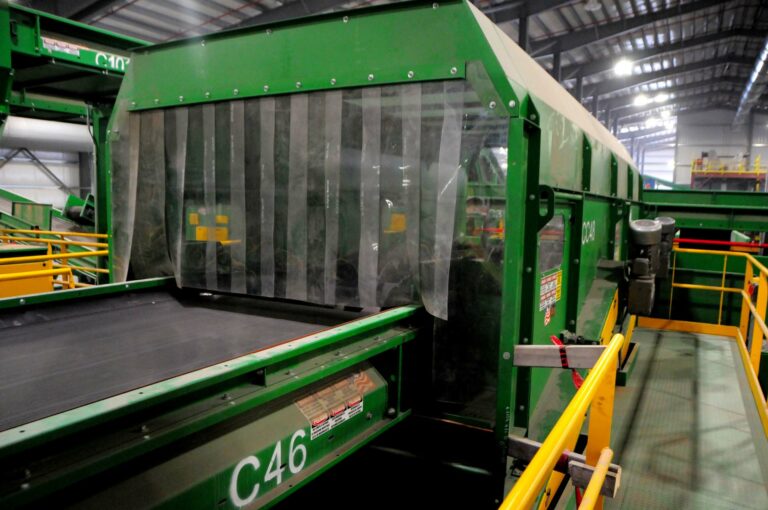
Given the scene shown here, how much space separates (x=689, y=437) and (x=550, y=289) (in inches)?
91.9

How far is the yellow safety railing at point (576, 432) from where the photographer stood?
4.14 feet

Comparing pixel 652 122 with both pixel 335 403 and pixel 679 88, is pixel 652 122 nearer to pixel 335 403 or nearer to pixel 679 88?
pixel 679 88

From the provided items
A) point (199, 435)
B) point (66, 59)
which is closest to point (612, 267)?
point (199, 435)

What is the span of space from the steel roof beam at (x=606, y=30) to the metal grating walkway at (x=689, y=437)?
10.8m

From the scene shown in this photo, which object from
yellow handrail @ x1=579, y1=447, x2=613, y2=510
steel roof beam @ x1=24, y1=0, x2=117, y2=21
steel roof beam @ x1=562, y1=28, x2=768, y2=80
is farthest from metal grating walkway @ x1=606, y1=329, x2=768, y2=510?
steel roof beam @ x1=562, y1=28, x2=768, y2=80

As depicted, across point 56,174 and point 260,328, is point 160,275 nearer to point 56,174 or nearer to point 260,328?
point 260,328

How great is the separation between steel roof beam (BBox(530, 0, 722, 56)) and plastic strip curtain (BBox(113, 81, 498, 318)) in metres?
13.4

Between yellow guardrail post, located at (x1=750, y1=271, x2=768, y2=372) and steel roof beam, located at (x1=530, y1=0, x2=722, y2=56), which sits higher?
steel roof beam, located at (x1=530, y1=0, x2=722, y2=56)

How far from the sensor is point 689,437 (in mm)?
4289

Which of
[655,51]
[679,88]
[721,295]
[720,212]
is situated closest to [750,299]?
[721,295]

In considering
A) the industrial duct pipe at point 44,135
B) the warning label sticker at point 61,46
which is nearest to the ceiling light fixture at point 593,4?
the warning label sticker at point 61,46

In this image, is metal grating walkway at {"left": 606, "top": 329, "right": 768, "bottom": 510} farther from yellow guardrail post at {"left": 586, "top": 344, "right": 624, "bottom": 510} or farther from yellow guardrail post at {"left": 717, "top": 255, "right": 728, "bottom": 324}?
yellow guardrail post at {"left": 586, "top": 344, "right": 624, "bottom": 510}

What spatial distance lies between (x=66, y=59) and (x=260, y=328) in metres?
4.40

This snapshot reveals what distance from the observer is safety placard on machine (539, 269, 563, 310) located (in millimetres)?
2875
